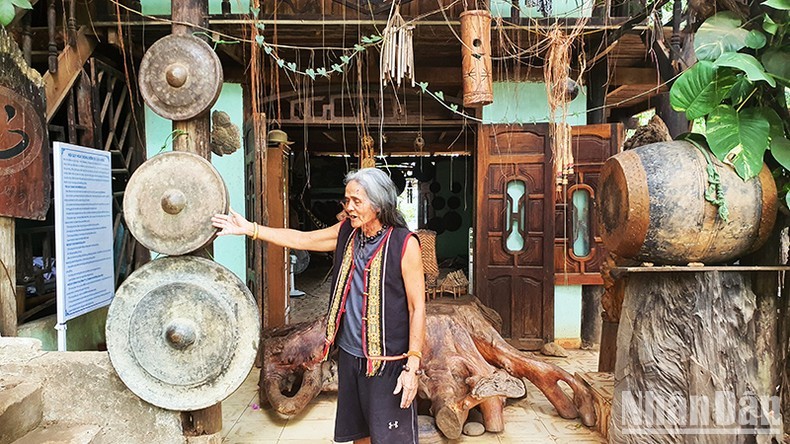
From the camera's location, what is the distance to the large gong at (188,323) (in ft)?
8.08

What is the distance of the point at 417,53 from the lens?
4.70 m

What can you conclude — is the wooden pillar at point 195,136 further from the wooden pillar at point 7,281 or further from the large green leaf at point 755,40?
the large green leaf at point 755,40

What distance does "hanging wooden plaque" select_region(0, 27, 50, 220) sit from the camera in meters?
2.80

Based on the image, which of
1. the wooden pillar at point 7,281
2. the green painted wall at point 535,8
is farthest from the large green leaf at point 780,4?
the wooden pillar at point 7,281

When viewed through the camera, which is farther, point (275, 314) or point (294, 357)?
point (275, 314)

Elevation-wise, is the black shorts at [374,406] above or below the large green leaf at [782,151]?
below

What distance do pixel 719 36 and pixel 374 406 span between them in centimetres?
258

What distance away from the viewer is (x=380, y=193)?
6.57 ft

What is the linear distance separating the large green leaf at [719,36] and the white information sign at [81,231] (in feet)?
12.1

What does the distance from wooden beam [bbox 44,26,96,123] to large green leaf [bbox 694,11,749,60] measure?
4.33m

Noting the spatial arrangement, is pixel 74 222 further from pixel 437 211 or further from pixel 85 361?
pixel 437 211

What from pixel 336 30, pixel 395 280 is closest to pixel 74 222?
Answer: pixel 395 280

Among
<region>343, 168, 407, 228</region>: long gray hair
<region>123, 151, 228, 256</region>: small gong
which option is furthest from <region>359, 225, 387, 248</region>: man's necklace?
<region>123, 151, 228, 256</region>: small gong

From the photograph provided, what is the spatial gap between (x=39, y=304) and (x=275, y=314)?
2.01 metres
